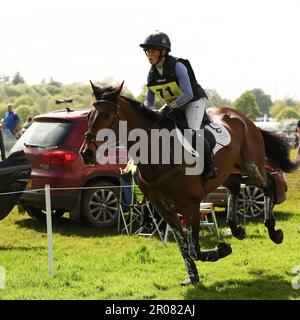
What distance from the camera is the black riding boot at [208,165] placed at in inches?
284

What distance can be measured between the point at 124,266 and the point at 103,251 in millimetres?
1220

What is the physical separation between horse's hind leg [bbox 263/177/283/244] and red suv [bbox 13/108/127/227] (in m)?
2.64

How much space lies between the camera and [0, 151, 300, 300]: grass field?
6527 millimetres

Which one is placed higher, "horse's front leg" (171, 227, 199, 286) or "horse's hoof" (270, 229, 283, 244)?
"horse's front leg" (171, 227, 199, 286)

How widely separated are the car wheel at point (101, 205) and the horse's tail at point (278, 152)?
9.66ft

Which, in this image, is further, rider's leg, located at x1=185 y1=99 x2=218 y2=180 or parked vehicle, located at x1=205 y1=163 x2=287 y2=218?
parked vehicle, located at x1=205 y1=163 x2=287 y2=218

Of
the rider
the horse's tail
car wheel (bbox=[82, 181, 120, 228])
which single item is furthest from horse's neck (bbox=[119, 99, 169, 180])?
car wheel (bbox=[82, 181, 120, 228])

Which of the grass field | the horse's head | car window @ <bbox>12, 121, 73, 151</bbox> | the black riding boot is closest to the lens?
the horse's head

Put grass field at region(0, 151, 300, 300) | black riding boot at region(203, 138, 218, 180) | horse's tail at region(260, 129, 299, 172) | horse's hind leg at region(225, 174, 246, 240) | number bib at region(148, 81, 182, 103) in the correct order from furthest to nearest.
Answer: horse's tail at region(260, 129, 299, 172) < horse's hind leg at region(225, 174, 246, 240) < black riding boot at region(203, 138, 218, 180) < number bib at region(148, 81, 182, 103) < grass field at region(0, 151, 300, 300)

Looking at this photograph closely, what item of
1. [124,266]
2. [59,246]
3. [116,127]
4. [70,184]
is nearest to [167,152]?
[116,127]

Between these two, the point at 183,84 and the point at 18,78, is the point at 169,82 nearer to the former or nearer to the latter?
the point at 183,84

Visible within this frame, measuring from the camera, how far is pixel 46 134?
10891mm

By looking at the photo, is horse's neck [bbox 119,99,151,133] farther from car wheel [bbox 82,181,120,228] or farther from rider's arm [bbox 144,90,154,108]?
car wheel [bbox 82,181,120,228]

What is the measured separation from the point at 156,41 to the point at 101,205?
4753mm
